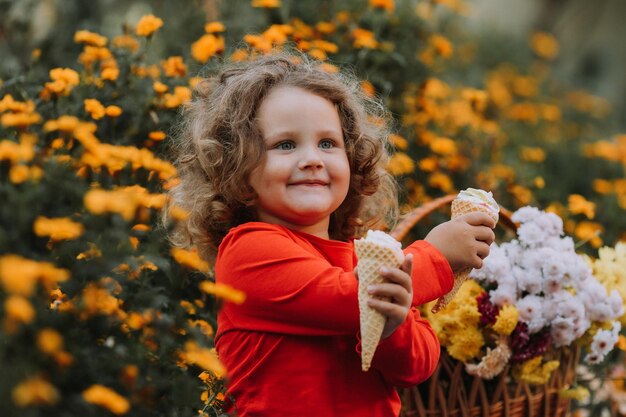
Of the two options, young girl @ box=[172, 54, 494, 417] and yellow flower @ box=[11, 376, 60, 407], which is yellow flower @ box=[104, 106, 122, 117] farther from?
yellow flower @ box=[11, 376, 60, 407]

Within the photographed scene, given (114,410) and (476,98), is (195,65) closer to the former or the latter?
(476,98)

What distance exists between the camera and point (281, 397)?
1749mm

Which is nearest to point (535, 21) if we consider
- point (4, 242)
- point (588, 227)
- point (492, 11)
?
point (492, 11)

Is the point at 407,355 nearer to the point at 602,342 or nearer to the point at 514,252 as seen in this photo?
the point at 514,252

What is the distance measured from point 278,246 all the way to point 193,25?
233cm

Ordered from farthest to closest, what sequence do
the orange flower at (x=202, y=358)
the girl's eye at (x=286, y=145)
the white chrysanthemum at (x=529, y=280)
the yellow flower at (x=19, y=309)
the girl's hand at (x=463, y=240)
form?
the white chrysanthemum at (x=529, y=280), the girl's eye at (x=286, y=145), the girl's hand at (x=463, y=240), the orange flower at (x=202, y=358), the yellow flower at (x=19, y=309)

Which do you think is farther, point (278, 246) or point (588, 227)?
point (588, 227)

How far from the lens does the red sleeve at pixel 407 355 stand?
1.71 meters

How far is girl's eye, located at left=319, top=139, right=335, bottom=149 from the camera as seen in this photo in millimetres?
1938

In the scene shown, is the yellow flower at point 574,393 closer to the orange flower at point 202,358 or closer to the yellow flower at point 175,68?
the orange flower at point 202,358

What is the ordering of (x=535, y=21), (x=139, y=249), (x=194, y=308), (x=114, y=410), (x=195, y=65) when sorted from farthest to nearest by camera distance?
(x=535, y=21)
(x=195, y=65)
(x=194, y=308)
(x=139, y=249)
(x=114, y=410)

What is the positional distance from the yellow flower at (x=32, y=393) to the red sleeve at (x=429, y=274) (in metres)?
0.82

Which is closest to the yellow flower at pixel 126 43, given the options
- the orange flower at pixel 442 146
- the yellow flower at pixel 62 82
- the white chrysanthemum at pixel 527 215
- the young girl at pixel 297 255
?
the yellow flower at pixel 62 82

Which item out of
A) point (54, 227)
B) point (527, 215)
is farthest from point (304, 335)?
point (527, 215)
